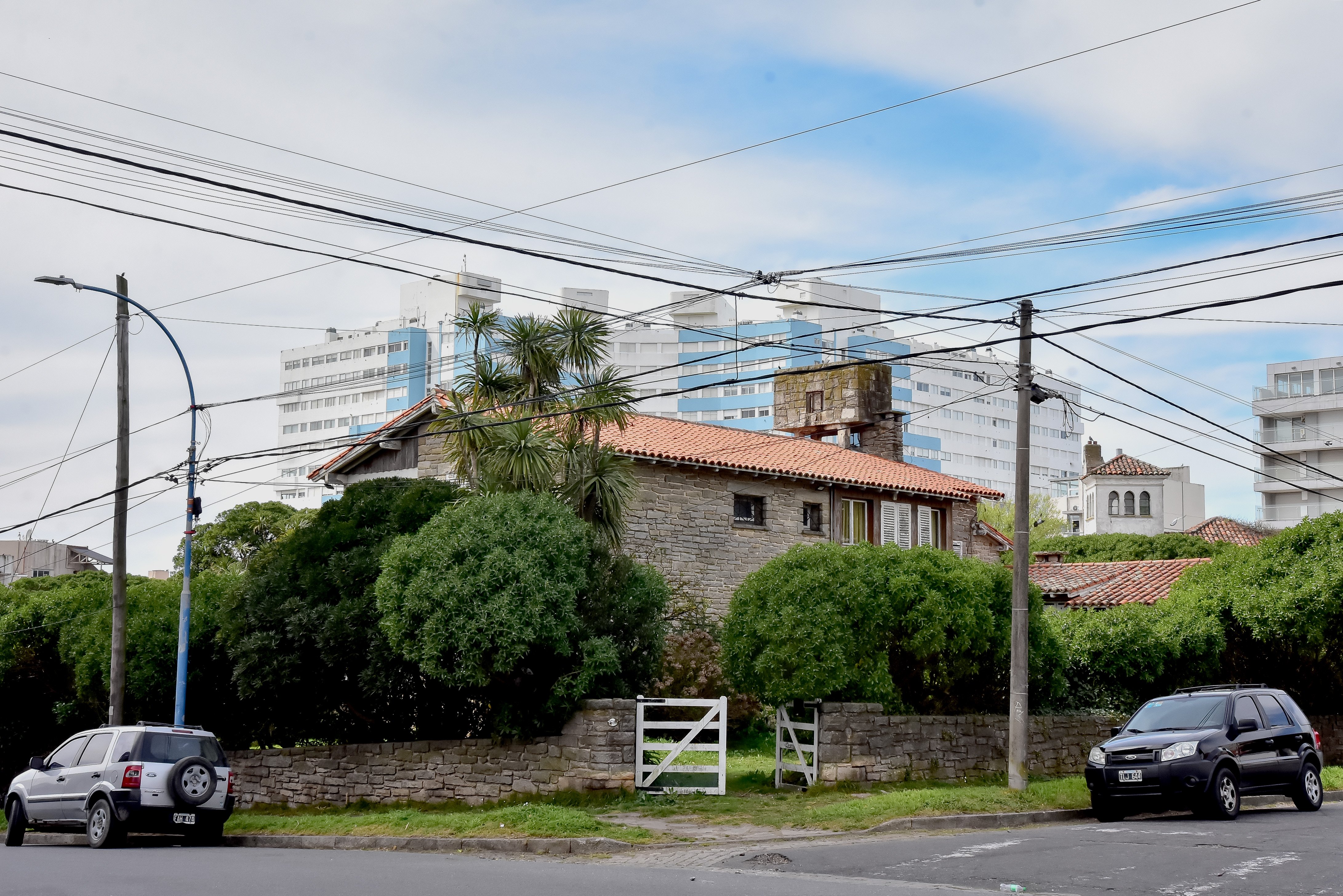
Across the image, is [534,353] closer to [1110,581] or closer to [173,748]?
[173,748]

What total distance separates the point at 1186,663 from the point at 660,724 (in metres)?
11.7

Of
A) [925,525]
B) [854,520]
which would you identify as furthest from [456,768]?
[925,525]

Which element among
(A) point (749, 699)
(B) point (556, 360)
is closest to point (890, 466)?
(A) point (749, 699)

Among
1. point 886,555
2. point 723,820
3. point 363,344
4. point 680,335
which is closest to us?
point 723,820

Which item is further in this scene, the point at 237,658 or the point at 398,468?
the point at 398,468

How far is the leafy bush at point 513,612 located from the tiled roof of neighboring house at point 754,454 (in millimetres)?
8394

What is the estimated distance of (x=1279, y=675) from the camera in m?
26.2

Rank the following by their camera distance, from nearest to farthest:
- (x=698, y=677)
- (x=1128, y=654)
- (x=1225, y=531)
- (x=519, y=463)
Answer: (x=519, y=463), (x=1128, y=654), (x=698, y=677), (x=1225, y=531)

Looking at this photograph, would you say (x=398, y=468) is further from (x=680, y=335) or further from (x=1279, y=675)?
(x=680, y=335)

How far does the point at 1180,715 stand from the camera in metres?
17.2

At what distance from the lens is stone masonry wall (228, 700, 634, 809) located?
18438 millimetres

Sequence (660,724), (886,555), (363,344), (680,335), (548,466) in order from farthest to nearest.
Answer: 1. (680,335)
2. (363,344)
3. (548,466)
4. (886,555)
5. (660,724)

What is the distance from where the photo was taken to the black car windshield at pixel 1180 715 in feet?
54.7

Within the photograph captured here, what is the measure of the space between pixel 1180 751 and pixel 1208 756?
1.10 ft
